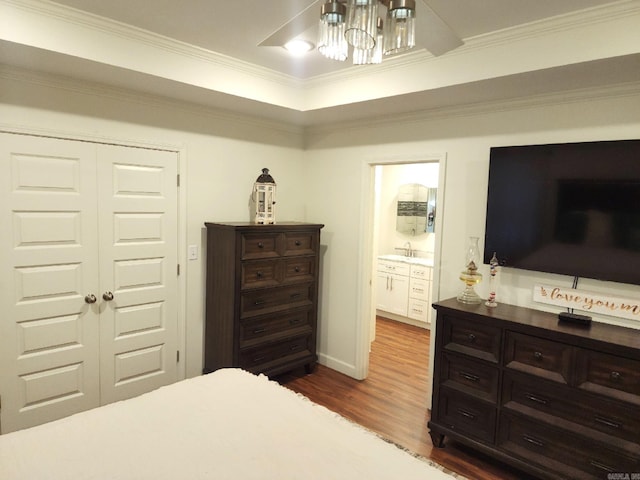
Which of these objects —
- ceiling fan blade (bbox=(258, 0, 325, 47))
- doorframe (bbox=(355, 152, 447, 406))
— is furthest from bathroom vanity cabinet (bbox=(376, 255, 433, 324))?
ceiling fan blade (bbox=(258, 0, 325, 47))

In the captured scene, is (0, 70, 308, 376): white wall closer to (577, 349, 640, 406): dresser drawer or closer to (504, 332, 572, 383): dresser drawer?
(504, 332, 572, 383): dresser drawer

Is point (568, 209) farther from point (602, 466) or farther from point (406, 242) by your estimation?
point (406, 242)

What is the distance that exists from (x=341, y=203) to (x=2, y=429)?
3.05 m

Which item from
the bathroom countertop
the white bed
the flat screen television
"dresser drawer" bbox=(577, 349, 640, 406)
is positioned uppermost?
the flat screen television

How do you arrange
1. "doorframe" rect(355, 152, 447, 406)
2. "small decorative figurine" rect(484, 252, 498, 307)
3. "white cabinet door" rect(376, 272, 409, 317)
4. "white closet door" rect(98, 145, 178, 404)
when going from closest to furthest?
"small decorative figurine" rect(484, 252, 498, 307)
"white closet door" rect(98, 145, 178, 404)
"doorframe" rect(355, 152, 447, 406)
"white cabinet door" rect(376, 272, 409, 317)

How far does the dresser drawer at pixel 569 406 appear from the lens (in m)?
2.06

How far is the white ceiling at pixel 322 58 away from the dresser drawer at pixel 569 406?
1786 millimetres

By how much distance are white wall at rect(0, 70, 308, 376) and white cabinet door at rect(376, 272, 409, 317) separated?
1919 millimetres

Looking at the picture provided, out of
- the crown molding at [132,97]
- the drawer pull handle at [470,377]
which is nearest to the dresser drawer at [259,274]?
the crown molding at [132,97]

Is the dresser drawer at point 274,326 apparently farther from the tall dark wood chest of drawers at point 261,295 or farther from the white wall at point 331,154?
the white wall at point 331,154

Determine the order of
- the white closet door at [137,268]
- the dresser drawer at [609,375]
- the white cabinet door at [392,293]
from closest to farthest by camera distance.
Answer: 1. the dresser drawer at [609,375]
2. the white closet door at [137,268]
3. the white cabinet door at [392,293]

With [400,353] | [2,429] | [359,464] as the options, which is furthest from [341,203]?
[2,429]

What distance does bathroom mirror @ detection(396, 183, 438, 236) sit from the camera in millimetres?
5535

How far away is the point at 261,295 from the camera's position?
3.32 meters
